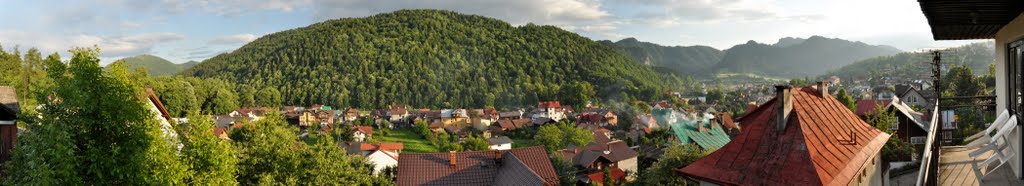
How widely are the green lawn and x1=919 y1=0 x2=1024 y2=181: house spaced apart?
159 feet

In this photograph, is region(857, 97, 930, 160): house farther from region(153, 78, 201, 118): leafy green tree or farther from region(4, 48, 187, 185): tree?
region(153, 78, 201, 118): leafy green tree

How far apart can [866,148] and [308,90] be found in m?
117

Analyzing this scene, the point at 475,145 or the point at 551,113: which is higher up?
the point at 551,113

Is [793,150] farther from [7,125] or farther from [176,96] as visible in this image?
[176,96]

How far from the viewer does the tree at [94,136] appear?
5.72 meters

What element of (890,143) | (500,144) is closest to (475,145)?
(500,144)

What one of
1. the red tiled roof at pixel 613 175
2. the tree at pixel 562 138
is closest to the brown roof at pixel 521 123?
the tree at pixel 562 138

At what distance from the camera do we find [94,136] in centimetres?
621

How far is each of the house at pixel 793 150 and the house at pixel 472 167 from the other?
9442 millimetres

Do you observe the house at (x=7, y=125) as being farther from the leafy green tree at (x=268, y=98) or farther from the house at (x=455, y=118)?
the leafy green tree at (x=268, y=98)

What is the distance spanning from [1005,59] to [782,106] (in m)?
3.56

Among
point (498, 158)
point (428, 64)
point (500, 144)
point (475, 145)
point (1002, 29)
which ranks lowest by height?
point (500, 144)

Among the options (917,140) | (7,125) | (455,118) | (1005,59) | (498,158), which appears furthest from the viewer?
(455,118)

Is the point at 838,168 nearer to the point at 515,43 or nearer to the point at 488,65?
the point at 488,65
